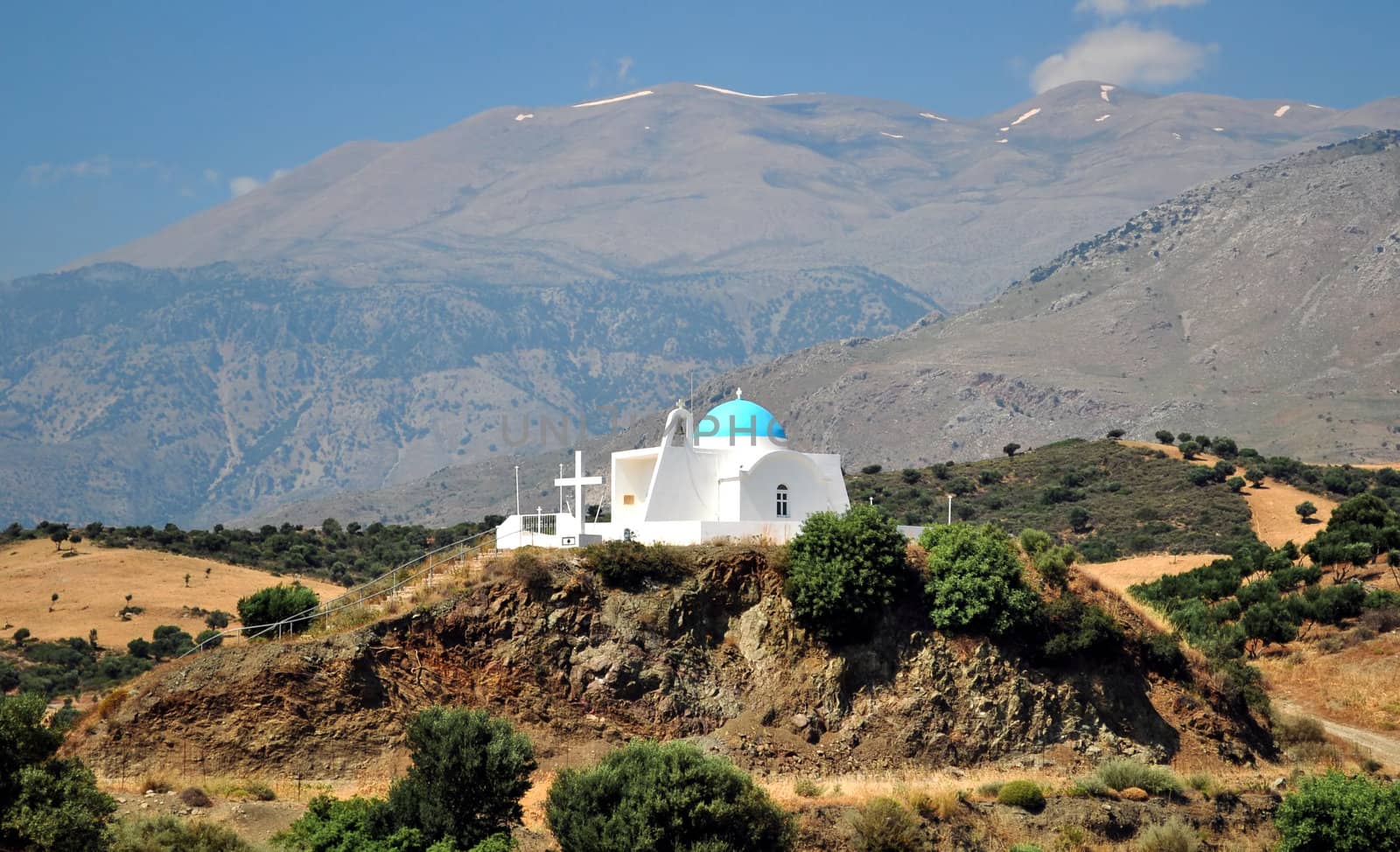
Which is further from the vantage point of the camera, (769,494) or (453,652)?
(769,494)

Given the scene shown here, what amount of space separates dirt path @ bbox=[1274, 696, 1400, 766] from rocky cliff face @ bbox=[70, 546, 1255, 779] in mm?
3414

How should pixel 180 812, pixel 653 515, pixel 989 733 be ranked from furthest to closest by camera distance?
pixel 653 515
pixel 989 733
pixel 180 812

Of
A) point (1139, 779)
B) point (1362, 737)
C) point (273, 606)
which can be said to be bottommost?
point (1362, 737)

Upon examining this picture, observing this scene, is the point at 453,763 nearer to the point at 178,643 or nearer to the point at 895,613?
the point at 895,613

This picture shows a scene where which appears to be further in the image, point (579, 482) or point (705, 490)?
point (579, 482)

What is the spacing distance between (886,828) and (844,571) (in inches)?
328

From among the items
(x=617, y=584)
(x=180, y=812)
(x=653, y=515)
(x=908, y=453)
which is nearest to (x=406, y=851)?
(x=180, y=812)

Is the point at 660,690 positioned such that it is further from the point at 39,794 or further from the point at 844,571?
the point at 39,794

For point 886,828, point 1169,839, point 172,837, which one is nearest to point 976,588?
point 1169,839

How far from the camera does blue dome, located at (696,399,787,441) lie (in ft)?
154

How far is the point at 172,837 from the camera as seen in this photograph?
3020 centimetres

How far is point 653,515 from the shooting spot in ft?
144

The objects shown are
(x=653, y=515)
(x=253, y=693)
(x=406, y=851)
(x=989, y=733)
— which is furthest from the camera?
(x=653, y=515)

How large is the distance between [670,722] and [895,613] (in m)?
6.66
